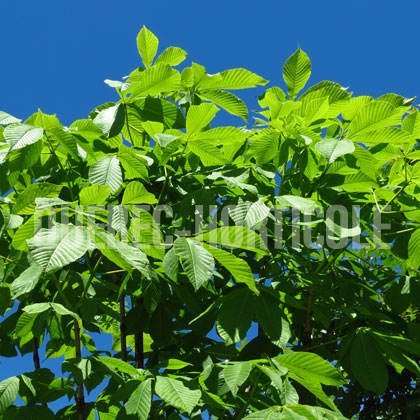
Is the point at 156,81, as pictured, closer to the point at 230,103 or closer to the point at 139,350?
the point at 230,103

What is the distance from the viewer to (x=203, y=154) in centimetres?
182

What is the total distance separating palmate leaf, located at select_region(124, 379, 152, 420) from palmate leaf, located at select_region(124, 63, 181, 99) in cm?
91

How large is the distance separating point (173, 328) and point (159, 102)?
77cm

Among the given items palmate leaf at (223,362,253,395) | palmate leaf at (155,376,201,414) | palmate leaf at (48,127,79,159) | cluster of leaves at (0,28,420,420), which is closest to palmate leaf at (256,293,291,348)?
cluster of leaves at (0,28,420,420)

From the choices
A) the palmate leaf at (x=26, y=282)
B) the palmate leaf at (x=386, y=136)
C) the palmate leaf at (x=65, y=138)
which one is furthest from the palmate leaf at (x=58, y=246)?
the palmate leaf at (x=386, y=136)

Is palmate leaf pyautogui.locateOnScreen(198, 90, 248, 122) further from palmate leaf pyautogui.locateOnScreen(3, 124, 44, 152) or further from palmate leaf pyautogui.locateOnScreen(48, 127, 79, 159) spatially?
palmate leaf pyautogui.locateOnScreen(3, 124, 44, 152)

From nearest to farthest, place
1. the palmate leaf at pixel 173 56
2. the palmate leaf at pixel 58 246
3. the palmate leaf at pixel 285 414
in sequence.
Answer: the palmate leaf at pixel 58 246 < the palmate leaf at pixel 285 414 < the palmate leaf at pixel 173 56

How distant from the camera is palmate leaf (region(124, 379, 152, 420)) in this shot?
1360mm

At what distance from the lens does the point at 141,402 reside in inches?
54.4

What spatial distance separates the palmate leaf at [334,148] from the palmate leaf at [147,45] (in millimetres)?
828

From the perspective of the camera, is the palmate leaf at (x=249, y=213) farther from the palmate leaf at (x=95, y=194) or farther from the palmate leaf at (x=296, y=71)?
the palmate leaf at (x=296, y=71)

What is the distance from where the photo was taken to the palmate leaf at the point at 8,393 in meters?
1.50

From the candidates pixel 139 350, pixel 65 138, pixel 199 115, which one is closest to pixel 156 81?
pixel 199 115

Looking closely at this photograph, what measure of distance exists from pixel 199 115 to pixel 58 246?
74cm
